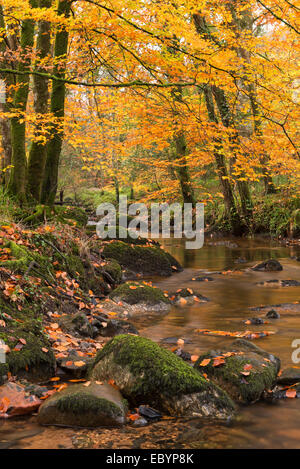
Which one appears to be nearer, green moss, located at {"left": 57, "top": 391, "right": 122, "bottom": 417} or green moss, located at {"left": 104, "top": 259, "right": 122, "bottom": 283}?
green moss, located at {"left": 57, "top": 391, "right": 122, "bottom": 417}

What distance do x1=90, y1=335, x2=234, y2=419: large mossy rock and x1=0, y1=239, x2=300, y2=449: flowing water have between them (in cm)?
14

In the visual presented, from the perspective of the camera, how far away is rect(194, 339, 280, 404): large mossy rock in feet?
12.4

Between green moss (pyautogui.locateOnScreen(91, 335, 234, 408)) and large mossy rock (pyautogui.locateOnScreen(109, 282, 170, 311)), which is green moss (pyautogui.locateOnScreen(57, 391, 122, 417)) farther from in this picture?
large mossy rock (pyautogui.locateOnScreen(109, 282, 170, 311))

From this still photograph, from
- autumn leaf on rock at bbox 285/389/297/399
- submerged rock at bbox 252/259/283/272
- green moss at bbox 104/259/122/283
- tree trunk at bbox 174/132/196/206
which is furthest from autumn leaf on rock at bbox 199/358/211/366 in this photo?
tree trunk at bbox 174/132/196/206

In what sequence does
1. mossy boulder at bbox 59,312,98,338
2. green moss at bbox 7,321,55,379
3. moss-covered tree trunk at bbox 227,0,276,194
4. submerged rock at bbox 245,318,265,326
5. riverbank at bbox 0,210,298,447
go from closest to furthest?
green moss at bbox 7,321,55,379
riverbank at bbox 0,210,298,447
mossy boulder at bbox 59,312,98,338
submerged rock at bbox 245,318,265,326
moss-covered tree trunk at bbox 227,0,276,194

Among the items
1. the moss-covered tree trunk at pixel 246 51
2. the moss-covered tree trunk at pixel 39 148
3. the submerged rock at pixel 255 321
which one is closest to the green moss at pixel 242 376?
the submerged rock at pixel 255 321

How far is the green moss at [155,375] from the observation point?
354cm

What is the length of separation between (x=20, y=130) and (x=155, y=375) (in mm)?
7988

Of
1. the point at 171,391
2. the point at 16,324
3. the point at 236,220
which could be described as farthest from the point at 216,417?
the point at 236,220

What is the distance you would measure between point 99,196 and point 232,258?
21.6 metres

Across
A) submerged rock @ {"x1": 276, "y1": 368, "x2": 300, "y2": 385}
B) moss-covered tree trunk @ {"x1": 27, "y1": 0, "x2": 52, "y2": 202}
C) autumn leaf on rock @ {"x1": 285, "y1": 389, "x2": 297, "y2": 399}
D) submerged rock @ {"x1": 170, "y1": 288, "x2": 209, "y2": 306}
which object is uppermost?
moss-covered tree trunk @ {"x1": 27, "y1": 0, "x2": 52, "y2": 202}

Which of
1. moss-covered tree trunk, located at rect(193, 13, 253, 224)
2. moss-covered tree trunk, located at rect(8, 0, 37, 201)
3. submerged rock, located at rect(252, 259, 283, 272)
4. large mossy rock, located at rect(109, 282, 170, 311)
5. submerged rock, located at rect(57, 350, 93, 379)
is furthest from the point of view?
moss-covered tree trunk, located at rect(193, 13, 253, 224)

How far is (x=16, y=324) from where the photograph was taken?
4.50 m
